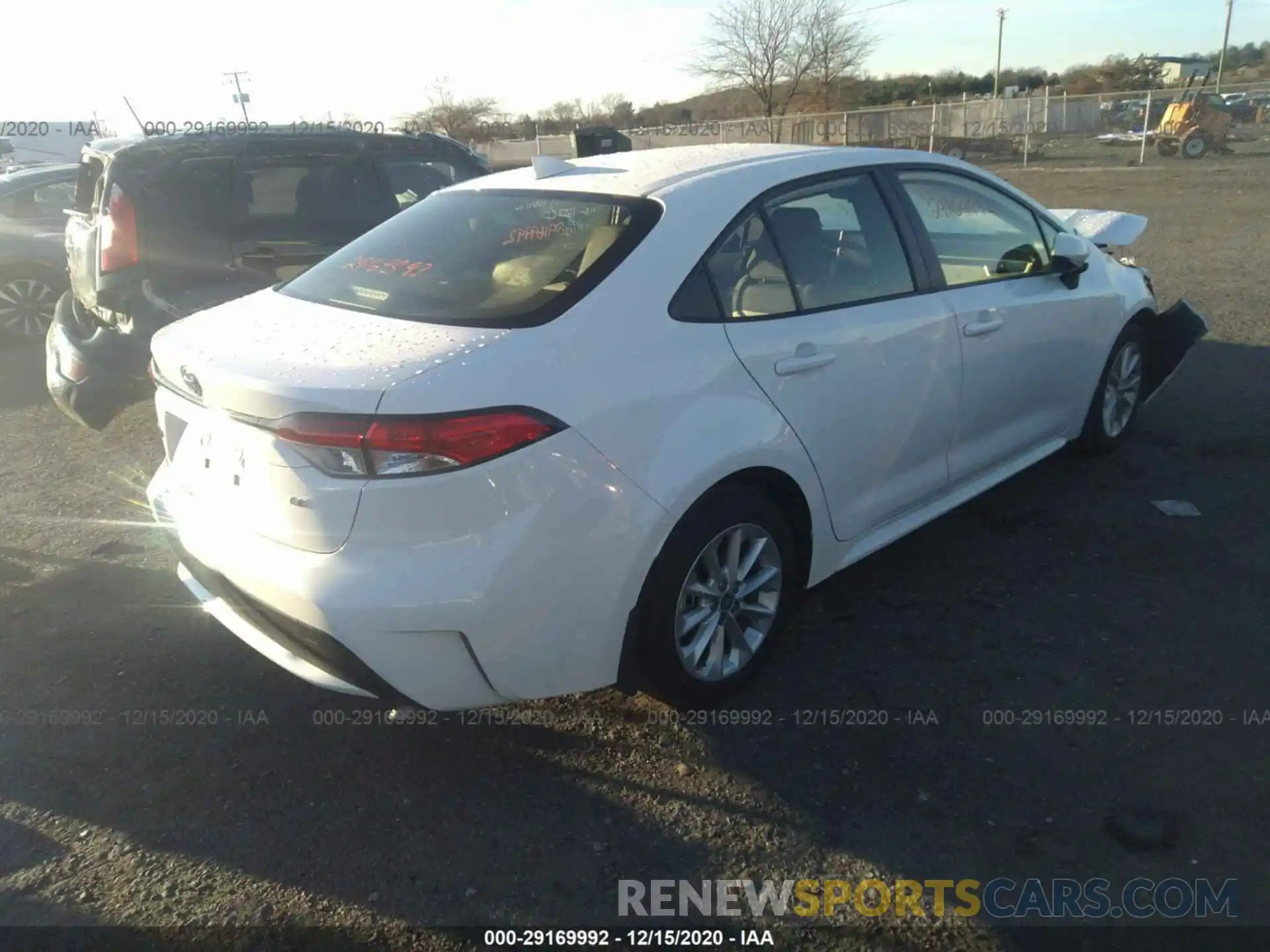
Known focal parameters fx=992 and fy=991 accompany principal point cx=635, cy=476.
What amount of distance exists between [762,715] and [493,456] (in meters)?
1.36

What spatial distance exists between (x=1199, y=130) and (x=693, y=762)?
30859 mm

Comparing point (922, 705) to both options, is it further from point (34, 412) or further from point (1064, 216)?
point (34, 412)

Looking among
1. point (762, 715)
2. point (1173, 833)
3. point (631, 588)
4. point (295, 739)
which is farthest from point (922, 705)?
point (295, 739)

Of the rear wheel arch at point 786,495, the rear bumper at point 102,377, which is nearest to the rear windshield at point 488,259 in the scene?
the rear wheel arch at point 786,495

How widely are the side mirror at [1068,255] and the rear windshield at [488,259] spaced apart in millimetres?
2251

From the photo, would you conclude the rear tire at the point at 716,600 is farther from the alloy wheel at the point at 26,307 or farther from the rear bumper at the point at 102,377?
the alloy wheel at the point at 26,307

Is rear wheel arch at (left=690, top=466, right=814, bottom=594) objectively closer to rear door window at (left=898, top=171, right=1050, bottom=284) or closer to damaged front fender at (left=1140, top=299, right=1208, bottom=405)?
rear door window at (left=898, top=171, right=1050, bottom=284)

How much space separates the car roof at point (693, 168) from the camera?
10.8 ft

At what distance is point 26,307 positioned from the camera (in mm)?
8891

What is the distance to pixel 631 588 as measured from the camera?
8.98 ft

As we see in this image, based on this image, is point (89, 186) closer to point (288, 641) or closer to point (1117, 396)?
point (288, 641)

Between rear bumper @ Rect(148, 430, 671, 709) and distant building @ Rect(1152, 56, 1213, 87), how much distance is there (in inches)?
2421

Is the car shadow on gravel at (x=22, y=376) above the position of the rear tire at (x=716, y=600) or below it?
below

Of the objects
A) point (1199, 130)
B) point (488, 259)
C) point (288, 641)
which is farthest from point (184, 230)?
point (1199, 130)
